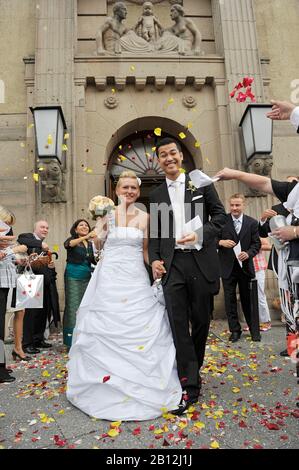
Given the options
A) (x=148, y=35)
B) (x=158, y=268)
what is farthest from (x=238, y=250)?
(x=148, y=35)

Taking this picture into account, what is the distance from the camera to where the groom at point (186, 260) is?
328 cm

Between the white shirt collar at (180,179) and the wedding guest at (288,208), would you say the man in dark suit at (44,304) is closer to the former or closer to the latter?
the white shirt collar at (180,179)

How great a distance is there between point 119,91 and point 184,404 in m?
7.13

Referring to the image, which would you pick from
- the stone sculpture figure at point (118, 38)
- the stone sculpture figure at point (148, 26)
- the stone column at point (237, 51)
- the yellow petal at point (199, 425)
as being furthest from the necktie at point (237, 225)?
the stone sculpture figure at point (148, 26)

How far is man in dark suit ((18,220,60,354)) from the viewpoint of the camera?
216 inches

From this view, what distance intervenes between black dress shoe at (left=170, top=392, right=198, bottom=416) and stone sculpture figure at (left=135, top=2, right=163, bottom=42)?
7.92 meters

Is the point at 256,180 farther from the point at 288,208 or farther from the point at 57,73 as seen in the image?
the point at 57,73

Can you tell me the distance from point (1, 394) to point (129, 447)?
71.2 inches

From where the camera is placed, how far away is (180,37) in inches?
345

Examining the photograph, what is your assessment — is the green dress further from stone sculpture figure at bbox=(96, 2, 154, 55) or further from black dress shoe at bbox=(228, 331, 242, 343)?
stone sculpture figure at bbox=(96, 2, 154, 55)

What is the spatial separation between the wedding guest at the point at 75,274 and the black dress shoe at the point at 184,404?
258 centimetres

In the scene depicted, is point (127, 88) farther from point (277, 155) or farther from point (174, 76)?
point (277, 155)

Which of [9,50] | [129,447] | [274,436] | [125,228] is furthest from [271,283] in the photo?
[9,50]

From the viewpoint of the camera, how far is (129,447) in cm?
251
